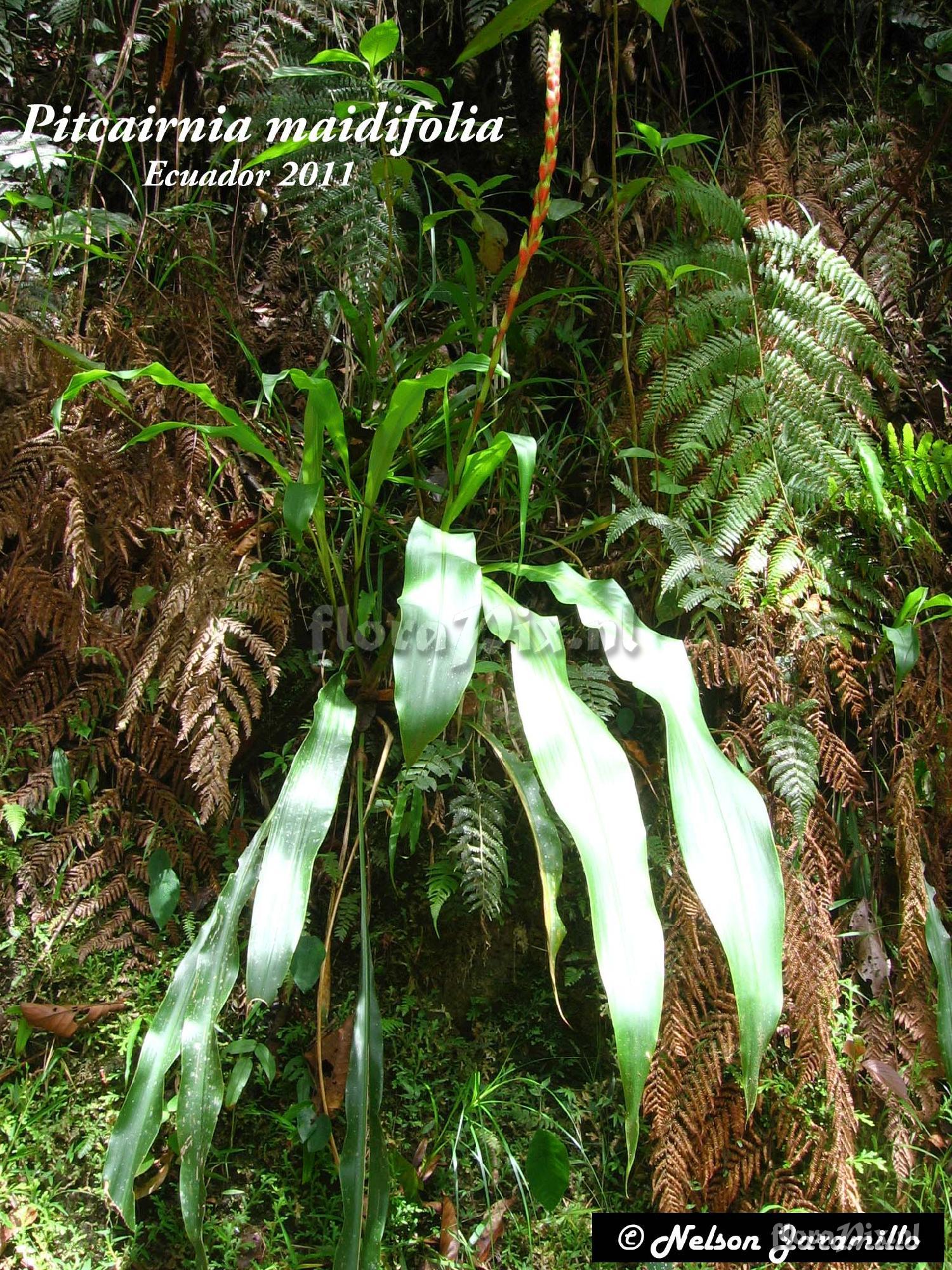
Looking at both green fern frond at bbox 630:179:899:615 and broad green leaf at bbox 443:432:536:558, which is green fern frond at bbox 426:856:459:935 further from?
green fern frond at bbox 630:179:899:615

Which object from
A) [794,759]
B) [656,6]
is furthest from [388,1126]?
[656,6]

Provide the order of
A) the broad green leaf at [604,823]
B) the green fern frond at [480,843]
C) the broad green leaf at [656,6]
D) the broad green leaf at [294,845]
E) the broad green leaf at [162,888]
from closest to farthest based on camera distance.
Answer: the broad green leaf at [604,823] < the broad green leaf at [294,845] < the broad green leaf at [656,6] < the green fern frond at [480,843] < the broad green leaf at [162,888]

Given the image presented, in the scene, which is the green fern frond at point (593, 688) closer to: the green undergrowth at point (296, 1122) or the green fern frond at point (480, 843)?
the green fern frond at point (480, 843)

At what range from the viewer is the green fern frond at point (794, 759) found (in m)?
1.06

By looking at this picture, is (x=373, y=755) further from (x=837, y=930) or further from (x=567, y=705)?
(x=837, y=930)

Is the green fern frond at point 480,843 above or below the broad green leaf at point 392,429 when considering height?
below

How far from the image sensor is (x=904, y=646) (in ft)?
3.66

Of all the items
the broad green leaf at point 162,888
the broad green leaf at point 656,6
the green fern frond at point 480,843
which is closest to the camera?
the broad green leaf at point 656,6

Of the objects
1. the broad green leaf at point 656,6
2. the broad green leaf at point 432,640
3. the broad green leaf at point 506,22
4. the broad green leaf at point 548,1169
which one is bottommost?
the broad green leaf at point 548,1169

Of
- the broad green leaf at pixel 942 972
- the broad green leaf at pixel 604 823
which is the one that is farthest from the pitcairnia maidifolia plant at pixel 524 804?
the broad green leaf at pixel 942 972

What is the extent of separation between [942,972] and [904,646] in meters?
0.44

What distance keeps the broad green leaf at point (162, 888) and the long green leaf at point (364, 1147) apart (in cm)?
32

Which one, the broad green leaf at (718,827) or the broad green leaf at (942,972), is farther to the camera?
the broad green leaf at (942,972)

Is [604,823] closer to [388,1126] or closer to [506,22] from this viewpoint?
[388,1126]
